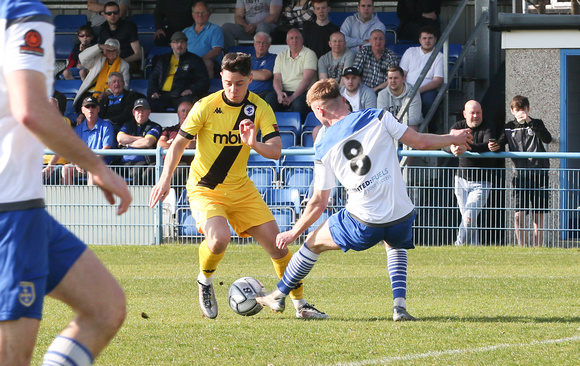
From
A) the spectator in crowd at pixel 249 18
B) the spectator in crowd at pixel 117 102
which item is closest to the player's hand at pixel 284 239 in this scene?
the spectator in crowd at pixel 117 102

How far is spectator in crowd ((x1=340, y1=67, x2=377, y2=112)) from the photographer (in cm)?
1416

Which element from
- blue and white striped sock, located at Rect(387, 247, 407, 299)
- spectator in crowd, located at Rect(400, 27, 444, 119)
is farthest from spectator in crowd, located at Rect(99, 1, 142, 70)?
blue and white striped sock, located at Rect(387, 247, 407, 299)

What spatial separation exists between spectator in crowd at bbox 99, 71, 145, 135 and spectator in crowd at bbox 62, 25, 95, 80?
5.07 ft

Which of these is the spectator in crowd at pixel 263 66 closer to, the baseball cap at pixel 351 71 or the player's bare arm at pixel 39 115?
the baseball cap at pixel 351 71

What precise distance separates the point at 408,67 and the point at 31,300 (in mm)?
12511

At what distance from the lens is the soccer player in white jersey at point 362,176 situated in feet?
22.4

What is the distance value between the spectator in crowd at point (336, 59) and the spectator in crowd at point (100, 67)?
12.5 feet

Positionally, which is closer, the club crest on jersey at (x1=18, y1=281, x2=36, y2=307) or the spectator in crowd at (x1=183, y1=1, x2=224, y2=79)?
the club crest on jersey at (x1=18, y1=281, x2=36, y2=307)

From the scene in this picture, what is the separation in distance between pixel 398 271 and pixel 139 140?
7.64m

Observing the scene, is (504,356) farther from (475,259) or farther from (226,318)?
(475,259)

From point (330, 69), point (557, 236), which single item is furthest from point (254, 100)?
point (330, 69)

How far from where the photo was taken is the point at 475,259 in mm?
11461

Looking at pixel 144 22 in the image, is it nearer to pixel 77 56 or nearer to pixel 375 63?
pixel 77 56

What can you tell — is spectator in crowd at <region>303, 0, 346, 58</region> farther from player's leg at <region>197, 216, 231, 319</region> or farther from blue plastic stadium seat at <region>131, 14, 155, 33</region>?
player's leg at <region>197, 216, 231, 319</region>
